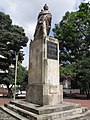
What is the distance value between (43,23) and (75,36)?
57.4ft

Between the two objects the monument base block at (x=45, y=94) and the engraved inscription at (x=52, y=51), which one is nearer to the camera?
the monument base block at (x=45, y=94)

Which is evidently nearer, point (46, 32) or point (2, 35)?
point (46, 32)

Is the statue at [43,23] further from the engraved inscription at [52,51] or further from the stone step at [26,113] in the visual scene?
the stone step at [26,113]

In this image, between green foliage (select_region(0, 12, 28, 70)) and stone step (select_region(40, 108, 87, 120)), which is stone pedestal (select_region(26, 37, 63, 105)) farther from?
green foliage (select_region(0, 12, 28, 70))

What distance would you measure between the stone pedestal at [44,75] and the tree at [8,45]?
15.0m

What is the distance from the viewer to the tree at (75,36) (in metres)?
27.3

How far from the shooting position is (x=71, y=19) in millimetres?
28531

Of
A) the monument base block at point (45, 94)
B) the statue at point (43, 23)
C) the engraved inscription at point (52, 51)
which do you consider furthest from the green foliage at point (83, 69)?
the monument base block at point (45, 94)

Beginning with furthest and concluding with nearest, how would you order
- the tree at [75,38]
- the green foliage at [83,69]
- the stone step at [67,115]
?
the tree at [75,38]
the green foliage at [83,69]
the stone step at [67,115]

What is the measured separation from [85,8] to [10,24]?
11.5m

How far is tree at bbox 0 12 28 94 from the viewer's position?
24.8 metres

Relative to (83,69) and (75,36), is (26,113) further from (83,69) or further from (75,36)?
(75,36)

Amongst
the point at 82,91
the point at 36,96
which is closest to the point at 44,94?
the point at 36,96

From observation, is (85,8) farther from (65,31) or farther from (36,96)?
(36,96)
